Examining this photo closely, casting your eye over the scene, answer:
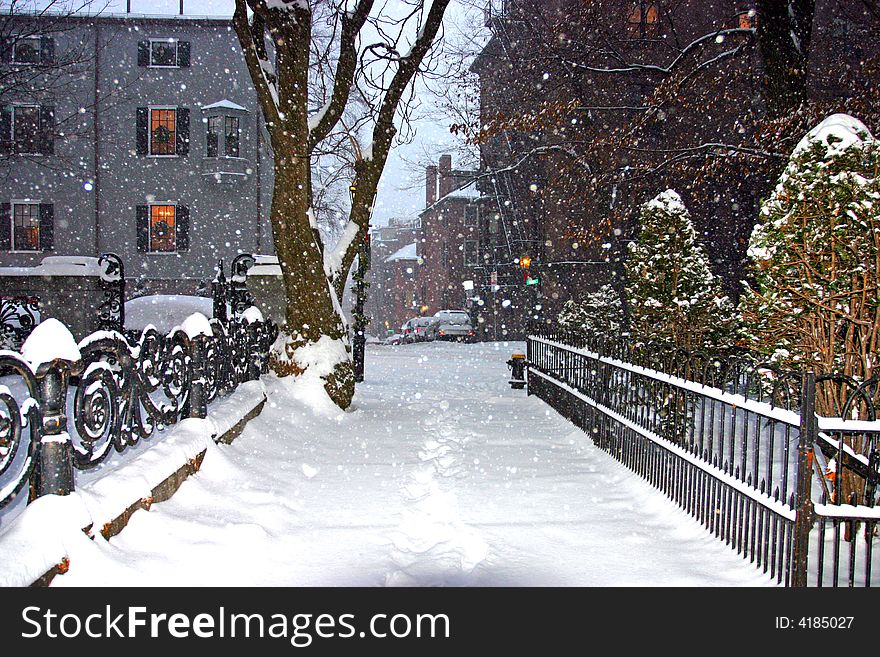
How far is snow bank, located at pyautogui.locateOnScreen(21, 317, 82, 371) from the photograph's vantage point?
3.63m

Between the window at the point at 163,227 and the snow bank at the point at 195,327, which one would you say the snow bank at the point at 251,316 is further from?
the window at the point at 163,227

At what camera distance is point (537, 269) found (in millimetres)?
27484

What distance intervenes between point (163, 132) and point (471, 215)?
2531 centimetres

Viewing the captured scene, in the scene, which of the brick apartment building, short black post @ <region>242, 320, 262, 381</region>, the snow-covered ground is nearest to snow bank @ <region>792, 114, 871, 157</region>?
the snow-covered ground

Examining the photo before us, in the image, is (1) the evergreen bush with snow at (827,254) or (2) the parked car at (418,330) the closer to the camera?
(1) the evergreen bush with snow at (827,254)

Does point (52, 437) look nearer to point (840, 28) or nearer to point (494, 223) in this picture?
point (840, 28)

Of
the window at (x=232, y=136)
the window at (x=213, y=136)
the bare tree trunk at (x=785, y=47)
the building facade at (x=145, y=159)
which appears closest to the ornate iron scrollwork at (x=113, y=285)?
the bare tree trunk at (x=785, y=47)

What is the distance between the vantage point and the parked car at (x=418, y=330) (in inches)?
1578

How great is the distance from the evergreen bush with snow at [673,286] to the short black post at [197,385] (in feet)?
19.2

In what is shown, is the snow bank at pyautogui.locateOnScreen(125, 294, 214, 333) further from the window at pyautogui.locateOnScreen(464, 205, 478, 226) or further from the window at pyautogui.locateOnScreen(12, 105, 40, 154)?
the window at pyautogui.locateOnScreen(464, 205, 478, 226)

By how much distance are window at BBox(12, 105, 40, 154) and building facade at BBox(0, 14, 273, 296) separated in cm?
4

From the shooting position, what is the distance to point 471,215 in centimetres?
4800

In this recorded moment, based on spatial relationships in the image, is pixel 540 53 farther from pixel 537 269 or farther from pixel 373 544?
pixel 373 544
